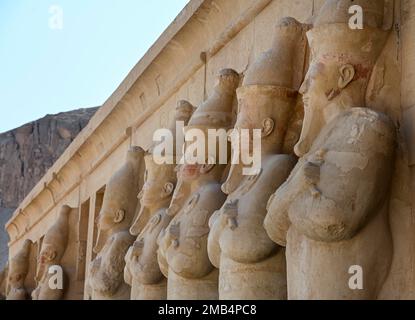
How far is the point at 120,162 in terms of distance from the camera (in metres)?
10.9

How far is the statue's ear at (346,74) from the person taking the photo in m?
5.24

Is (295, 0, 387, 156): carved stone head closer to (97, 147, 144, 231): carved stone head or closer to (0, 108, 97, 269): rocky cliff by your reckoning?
(97, 147, 144, 231): carved stone head

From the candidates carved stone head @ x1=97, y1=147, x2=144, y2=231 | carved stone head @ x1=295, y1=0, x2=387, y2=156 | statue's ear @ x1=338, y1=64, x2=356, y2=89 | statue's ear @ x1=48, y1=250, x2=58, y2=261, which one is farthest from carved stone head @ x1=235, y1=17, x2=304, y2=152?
statue's ear @ x1=48, y1=250, x2=58, y2=261

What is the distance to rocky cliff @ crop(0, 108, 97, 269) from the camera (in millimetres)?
Answer: 31656

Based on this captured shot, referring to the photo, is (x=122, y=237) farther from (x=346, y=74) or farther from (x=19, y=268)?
(x=19, y=268)

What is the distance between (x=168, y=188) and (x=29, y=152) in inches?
991

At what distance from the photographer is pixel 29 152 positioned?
32.2 m

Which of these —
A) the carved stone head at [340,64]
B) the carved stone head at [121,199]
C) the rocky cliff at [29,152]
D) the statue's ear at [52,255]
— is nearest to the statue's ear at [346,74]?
the carved stone head at [340,64]

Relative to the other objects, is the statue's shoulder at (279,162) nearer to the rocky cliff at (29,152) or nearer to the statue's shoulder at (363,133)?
the statue's shoulder at (363,133)

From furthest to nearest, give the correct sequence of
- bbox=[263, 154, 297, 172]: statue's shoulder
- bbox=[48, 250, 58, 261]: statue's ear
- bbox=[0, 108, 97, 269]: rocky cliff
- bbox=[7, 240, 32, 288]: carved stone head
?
bbox=[0, 108, 97, 269]: rocky cliff → bbox=[7, 240, 32, 288]: carved stone head → bbox=[48, 250, 58, 261]: statue's ear → bbox=[263, 154, 297, 172]: statue's shoulder

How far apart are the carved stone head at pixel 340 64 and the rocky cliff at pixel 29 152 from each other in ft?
86.9

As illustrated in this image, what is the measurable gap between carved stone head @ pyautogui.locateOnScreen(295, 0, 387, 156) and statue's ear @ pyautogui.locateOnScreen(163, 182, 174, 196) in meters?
2.43
